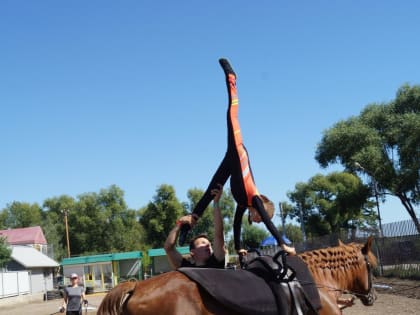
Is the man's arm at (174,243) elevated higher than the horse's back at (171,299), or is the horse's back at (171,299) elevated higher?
the man's arm at (174,243)

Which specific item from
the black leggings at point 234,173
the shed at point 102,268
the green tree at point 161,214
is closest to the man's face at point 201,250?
the black leggings at point 234,173

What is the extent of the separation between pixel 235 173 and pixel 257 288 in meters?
1.20

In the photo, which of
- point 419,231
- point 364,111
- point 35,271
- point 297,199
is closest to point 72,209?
point 35,271

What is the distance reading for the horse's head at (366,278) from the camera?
6.09m

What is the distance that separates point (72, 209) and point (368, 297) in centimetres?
8720

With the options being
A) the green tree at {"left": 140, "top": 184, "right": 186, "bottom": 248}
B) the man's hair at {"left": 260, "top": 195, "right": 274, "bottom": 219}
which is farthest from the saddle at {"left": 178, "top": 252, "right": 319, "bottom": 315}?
the green tree at {"left": 140, "top": 184, "right": 186, "bottom": 248}

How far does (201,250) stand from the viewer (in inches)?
205

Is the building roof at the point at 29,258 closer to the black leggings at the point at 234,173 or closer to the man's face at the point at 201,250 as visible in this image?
the man's face at the point at 201,250

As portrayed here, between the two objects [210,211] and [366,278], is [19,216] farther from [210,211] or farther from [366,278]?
[366,278]


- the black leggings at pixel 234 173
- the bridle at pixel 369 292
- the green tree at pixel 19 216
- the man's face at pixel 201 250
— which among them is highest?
the green tree at pixel 19 216

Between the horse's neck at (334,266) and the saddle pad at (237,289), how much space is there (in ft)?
3.97

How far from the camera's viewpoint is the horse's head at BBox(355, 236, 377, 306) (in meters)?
6.09

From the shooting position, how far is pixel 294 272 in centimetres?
471

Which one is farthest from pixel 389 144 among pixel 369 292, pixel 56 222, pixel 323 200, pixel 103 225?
pixel 56 222
